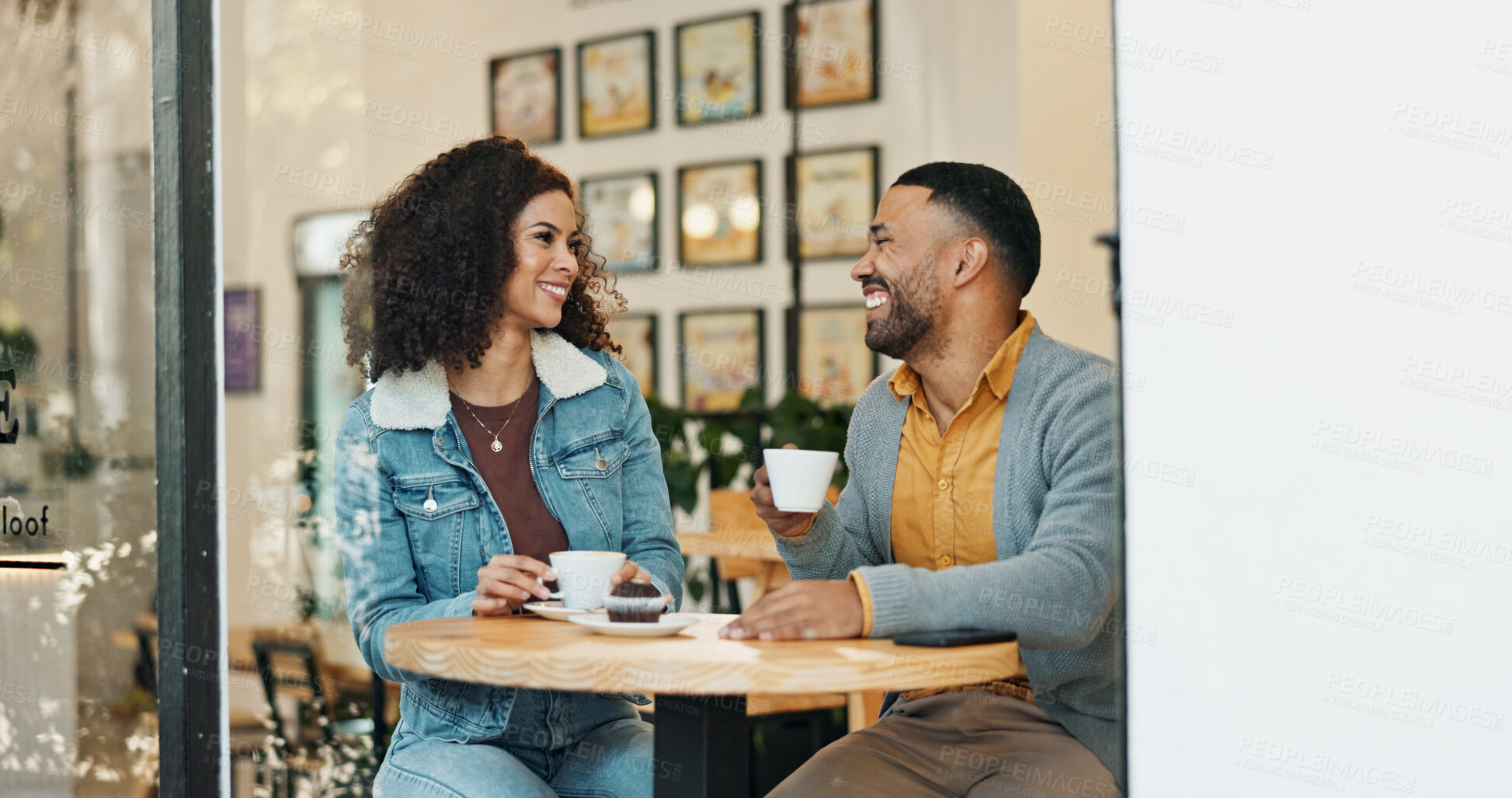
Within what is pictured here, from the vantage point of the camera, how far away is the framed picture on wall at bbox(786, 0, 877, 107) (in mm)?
5355

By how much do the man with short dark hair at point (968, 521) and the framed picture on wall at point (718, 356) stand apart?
11.6 feet

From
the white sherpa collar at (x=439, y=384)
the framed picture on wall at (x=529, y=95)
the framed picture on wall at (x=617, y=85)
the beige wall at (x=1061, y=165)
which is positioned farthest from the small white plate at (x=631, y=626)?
the framed picture on wall at (x=529, y=95)

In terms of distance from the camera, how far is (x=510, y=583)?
172 centimetres

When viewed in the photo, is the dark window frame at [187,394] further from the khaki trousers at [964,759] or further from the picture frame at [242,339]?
the khaki trousers at [964,759]

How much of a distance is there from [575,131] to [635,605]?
493 centimetres

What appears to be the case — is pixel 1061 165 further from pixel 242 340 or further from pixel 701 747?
pixel 701 747

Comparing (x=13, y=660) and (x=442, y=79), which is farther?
(x=442, y=79)

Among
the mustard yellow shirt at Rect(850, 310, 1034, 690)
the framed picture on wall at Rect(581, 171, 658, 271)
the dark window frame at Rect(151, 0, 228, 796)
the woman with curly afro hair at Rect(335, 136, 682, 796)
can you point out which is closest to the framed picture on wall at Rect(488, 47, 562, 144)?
the framed picture on wall at Rect(581, 171, 658, 271)

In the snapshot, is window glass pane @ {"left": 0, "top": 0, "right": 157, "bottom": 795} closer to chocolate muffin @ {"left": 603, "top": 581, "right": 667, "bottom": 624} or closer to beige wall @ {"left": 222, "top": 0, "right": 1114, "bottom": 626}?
beige wall @ {"left": 222, "top": 0, "right": 1114, "bottom": 626}

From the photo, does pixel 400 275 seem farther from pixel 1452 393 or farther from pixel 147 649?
pixel 1452 393

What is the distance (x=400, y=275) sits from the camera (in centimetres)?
219

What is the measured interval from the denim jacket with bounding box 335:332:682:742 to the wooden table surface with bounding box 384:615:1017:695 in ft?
1.04

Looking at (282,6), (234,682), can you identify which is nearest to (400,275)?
(234,682)

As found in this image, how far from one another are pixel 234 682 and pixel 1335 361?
1.90 m
